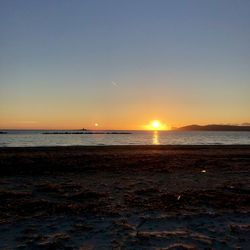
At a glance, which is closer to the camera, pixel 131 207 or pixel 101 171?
pixel 131 207

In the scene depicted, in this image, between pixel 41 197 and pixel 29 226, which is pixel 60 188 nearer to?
pixel 41 197

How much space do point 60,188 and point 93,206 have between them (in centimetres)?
317

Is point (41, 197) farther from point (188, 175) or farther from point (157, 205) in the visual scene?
point (188, 175)

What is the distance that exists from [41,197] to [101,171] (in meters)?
6.39

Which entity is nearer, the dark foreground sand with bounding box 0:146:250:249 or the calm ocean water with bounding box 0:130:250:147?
the dark foreground sand with bounding box 0:146:250:249

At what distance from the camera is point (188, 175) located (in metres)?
15.5

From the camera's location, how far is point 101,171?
55.3 feet

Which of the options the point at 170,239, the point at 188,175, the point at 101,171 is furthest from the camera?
the point at 101,171

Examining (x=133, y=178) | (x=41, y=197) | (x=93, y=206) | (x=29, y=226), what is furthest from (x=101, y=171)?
(x=29, y=226)

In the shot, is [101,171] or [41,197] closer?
[41,197]

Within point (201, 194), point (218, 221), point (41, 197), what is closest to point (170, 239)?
point (218, 221)

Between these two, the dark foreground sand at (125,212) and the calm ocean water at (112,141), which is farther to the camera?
the calm ocean water at (112,141)

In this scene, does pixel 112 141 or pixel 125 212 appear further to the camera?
pixel 112 141

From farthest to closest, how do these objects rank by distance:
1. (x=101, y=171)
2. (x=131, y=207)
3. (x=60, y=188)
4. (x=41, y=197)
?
(x=101, y=171), (x=60, y=188), (x=41, y=197), (x=131, y=207)
